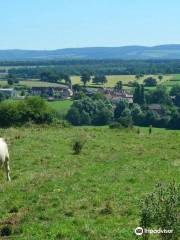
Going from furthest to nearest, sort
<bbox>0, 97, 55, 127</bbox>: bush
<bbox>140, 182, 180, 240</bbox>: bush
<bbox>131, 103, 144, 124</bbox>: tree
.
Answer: <bbox>131, 103, 144, 124</bbox>: tree → <bbox>0, 97, 55, 127</bbox>: bush → <bbox>140, 182, 180, 240</bbox>: bush

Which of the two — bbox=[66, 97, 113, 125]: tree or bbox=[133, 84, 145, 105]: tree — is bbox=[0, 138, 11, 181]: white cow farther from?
bbox=[133, 84, 145, 105]: tree

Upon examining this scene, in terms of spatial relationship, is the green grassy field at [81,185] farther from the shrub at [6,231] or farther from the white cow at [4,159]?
the white cow at [4,159]

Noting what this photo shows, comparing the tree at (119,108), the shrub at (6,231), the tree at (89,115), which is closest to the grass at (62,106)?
the tree at (89,115)

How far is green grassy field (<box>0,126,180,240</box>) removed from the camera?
44.5ft

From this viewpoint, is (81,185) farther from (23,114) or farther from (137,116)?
(137,116)

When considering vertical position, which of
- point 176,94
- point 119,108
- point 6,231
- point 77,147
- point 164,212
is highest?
point 164,212

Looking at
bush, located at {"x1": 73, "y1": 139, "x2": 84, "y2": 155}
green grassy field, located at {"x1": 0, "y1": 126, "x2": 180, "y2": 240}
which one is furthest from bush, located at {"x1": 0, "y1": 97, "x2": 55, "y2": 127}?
bush, located at {"x1": 73, "y1": 139, "x2": 84, "y2": 155}

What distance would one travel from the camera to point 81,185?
18188 mm

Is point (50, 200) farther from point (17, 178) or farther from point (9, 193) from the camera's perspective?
point (17, 178)

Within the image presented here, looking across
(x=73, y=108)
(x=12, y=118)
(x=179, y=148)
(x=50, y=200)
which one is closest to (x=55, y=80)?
(x=73, y=108)

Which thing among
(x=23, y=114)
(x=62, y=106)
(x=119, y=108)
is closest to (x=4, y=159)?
(x=23, y=114)

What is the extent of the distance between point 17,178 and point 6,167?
60cm

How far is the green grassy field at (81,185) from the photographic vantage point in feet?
44.5

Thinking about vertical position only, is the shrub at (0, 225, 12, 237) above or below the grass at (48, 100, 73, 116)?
above
